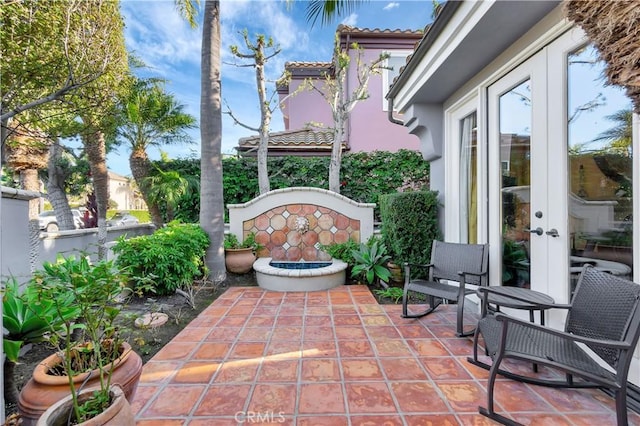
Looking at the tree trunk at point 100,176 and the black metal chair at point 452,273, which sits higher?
the tree trunk at point 100,176

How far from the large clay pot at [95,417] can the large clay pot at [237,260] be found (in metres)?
4.05

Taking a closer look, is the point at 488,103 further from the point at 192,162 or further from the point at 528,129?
the point at 192,162

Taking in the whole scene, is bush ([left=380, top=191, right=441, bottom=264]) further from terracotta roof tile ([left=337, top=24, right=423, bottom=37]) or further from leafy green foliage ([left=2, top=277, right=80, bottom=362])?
terracotta roof tile ([left=337, top=24, right=423, bottom=37])

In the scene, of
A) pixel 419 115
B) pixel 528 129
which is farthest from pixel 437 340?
pixel 419 115

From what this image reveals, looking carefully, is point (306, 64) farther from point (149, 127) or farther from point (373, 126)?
point (149, 127)

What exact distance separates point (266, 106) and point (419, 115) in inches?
157

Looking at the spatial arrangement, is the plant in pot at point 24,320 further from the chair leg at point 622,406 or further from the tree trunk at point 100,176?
the tree trunk at point 100,176

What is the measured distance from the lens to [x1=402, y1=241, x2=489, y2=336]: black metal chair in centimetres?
321

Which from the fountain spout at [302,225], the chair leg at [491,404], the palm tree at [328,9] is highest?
the palm tree at [328,9]

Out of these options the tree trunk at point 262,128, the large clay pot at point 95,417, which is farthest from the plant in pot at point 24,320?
the tree trunk at point 262,128

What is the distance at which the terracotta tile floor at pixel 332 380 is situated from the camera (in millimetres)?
1953

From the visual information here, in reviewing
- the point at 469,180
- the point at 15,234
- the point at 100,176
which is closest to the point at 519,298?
the point at 469,180

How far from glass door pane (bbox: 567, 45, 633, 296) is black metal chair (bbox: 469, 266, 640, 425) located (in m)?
0.35

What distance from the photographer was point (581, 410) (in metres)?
1.99
